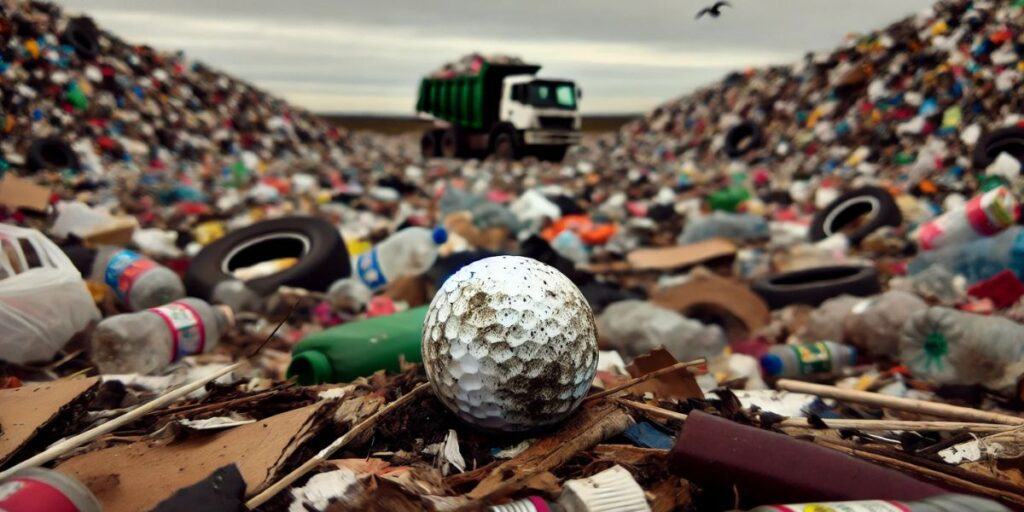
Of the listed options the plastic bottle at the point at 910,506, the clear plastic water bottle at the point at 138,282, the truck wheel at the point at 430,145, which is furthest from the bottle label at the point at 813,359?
the truck wheel at the point at 430,145

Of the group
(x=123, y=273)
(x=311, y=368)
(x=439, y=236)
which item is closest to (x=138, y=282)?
(x=123, y=273)

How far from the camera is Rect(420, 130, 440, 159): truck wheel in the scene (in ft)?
44.9

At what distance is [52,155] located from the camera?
9.01 m

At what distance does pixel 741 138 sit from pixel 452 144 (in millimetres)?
5246

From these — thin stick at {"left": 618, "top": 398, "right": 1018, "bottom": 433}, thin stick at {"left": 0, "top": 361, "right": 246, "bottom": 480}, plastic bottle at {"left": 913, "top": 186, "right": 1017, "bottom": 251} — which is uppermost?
plastic bottle at {"left": 913, "top": 186, "right": 1017, "bottom": 251}

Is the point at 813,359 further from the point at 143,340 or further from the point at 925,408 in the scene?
the point at 143,340

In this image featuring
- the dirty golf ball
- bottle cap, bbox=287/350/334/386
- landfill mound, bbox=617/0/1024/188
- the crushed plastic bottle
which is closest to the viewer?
the dirty golf ball

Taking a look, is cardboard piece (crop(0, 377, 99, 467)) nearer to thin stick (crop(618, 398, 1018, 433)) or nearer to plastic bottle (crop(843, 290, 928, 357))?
thin stick (crop(618, 398, 1018, 433))

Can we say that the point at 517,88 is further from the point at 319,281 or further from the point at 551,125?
the point at 319,281

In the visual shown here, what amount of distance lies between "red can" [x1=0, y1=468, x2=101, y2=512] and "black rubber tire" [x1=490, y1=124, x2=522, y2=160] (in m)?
9.46

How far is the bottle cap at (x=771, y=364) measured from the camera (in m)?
3.48

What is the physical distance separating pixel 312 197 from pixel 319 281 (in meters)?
4.24

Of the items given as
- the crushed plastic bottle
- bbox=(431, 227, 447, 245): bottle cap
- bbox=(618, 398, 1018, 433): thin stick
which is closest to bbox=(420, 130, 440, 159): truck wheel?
bbox=(431, 227, 447, 245): bottle cap

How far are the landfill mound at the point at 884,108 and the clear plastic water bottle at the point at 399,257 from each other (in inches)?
225
